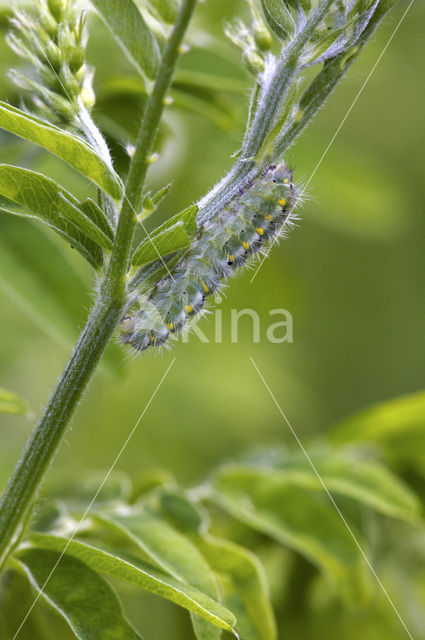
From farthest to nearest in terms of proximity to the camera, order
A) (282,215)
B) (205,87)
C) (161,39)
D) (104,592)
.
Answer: (205,87)
(282,215)
(161,39)
(104,592)

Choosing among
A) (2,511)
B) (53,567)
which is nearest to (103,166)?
(2,511)

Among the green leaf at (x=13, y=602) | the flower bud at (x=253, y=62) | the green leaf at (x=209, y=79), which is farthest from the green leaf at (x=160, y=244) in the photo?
the green leaf at (x=209, y=79)

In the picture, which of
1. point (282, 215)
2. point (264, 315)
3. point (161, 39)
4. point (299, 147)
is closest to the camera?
point (161, 39)

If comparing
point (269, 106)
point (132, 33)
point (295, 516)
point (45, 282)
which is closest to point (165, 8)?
point (132, 33)

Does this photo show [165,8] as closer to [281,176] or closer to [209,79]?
[281,176]

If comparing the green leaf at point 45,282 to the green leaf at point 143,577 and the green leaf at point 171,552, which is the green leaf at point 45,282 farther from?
the green leaf at point 143,577

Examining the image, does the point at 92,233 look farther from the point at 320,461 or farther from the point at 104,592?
the point at 320,461
